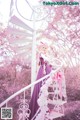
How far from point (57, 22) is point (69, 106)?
0.83 meters

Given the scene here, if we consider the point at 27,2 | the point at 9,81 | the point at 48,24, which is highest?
the point at 27,2

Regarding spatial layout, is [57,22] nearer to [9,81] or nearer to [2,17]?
[2,17]

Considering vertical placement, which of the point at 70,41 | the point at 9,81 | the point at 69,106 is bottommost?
the point at 69,106

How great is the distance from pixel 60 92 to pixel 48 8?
0.83 m

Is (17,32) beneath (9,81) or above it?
above

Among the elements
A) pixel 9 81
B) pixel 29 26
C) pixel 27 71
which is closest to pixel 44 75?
pixel 27 71

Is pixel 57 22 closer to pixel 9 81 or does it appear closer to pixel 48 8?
pixel 48 8

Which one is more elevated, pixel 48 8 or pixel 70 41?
pixel 48 8

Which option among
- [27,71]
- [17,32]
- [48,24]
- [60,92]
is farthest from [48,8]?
[60,92]

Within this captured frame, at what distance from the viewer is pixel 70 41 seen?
267 centimetres

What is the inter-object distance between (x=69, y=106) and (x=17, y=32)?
88 cm

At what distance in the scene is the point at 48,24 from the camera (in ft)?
8.77

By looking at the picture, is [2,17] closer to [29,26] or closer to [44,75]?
[29,26]

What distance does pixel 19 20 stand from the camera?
2.67 m
